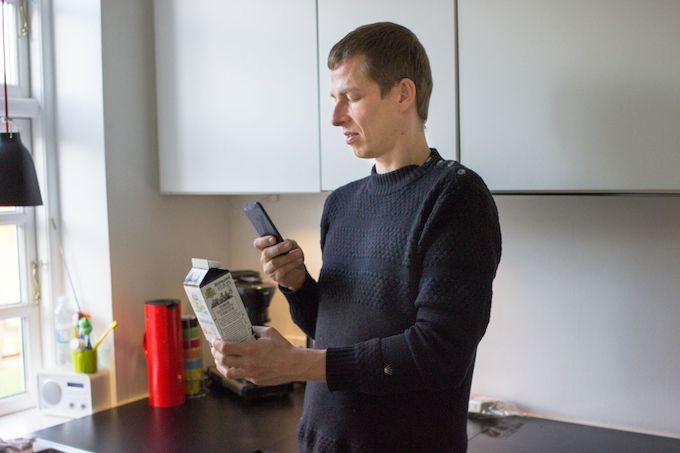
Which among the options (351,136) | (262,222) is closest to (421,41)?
(351,136)

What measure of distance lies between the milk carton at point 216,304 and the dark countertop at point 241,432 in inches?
28.1

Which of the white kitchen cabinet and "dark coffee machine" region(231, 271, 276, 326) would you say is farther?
"dark coffee machine" region(231, 271, 276, 326)

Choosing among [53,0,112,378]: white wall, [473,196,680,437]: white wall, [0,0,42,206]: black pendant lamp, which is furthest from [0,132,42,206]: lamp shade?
[473,196,680,437]: white wall

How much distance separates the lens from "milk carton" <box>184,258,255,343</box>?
1.39 m

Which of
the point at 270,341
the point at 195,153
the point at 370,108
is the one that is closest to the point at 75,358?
the point at 195,153

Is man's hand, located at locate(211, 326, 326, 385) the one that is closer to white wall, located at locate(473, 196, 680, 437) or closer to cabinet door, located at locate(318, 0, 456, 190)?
cabinet door, located at locate(318, 0, 456, 190)

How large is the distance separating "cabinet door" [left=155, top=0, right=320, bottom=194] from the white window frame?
1.08 feet

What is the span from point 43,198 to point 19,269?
0.76 feet

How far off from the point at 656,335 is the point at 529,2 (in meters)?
0.84

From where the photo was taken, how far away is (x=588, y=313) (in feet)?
6.79

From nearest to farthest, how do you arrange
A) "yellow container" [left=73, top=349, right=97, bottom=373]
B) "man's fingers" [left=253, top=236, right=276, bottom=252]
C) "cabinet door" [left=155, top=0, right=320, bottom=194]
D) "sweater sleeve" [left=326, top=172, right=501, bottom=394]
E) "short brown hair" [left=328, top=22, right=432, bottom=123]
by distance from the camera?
"sweater sleeve" [left=326, top=172, right=501, bottom=394]
"short brown hair" [left=328, top=22, right=432, bottom=123]
"man's fingers" [left=253, top=236, right=276, bottom=252]
"cabinet door" [left=155, top=0, right=320, bottom=194]
"yellow container" [left=73, top=349, right=97, bottom=373]

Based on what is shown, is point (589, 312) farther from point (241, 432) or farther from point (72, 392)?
point (72, 392)

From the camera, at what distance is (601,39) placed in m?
1.65

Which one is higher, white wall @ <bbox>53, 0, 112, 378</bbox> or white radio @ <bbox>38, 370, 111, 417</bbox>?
white wall @ <bbox>53, 0, 112, 378</bbox>
